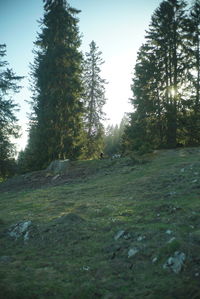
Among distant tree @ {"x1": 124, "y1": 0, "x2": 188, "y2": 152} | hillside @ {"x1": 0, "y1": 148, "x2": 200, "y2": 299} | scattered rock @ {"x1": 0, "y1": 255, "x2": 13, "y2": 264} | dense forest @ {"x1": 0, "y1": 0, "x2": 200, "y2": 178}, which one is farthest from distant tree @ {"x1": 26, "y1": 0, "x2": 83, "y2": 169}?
scattered rock @ {"x1": 0, "y1": 255, "x2": 13, "y2": 264}

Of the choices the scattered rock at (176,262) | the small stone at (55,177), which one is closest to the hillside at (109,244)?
the scattered rock at (176,262)

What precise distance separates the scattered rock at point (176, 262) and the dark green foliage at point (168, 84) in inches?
725

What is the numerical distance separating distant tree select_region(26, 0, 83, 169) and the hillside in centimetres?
1157

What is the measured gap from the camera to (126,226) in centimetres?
705

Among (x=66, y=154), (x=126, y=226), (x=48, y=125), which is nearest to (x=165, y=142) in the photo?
(x=66, y=154)

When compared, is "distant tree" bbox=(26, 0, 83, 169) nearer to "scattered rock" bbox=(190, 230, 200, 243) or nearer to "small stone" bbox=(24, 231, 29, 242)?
"small stone" bbox=(24, 231, 29, 242)

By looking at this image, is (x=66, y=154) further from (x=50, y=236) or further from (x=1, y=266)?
(x=1, y=266)

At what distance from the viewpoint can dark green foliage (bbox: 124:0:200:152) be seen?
23531 millimetres

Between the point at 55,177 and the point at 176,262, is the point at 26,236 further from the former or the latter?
the point at 55,177

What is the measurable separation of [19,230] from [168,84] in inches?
868

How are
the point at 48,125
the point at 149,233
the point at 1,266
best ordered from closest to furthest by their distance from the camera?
1. the point at 1,266
2. the point at 149,233
3. the point at 48,125

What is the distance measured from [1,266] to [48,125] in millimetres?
18269

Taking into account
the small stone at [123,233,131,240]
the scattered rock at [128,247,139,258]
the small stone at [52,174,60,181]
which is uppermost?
the small stone at [52,174,60,181]

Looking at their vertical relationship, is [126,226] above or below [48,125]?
below
